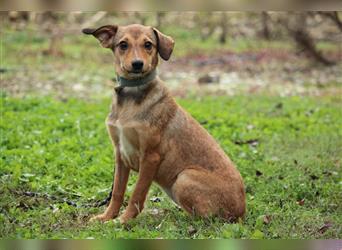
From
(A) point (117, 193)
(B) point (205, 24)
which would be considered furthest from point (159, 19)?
(A) point (117, 193)

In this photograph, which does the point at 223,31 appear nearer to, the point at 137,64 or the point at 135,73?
the point at 135,73

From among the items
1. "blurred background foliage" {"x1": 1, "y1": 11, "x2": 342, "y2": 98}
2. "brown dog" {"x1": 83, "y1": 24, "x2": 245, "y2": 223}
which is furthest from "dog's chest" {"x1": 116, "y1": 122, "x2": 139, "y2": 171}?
"blurred background foliage" {"x1": 1, "y1": 11, "x2": 342, "y2": 98}

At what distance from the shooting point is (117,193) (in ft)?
20.1

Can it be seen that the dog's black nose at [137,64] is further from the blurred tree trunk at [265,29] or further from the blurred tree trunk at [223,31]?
the blurred tree trunk at [265,29]

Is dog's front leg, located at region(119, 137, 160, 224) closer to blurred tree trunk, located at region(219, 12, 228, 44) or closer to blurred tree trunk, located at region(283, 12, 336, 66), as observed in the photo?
blurred tree trunk, located at region(283, 12, 336, 66)

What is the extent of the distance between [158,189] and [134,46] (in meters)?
2.31

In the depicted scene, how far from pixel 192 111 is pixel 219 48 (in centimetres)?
1121

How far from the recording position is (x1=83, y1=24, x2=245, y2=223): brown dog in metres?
5.84

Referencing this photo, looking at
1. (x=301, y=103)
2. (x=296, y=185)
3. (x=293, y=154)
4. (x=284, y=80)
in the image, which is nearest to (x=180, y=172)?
(x=296, y=185)

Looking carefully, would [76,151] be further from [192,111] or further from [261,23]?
[261,23]

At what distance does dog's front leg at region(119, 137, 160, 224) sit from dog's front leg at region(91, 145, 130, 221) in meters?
0.19

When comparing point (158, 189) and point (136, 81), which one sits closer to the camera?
point (136, 81)

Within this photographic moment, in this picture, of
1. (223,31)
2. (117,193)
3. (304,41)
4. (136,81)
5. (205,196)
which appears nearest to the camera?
(205,196)

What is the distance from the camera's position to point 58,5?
3352 mm
